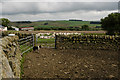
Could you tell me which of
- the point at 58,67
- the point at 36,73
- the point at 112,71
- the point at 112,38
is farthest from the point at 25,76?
the point at 112,38

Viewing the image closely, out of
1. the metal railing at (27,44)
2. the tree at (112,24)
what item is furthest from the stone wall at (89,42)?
the tree at (112,24)

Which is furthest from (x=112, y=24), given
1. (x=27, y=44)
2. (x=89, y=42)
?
(x=27, y=44)

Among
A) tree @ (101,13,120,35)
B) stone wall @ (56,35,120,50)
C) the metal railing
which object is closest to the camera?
the metal railing

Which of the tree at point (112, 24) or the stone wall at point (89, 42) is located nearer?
the stone wall at point (89, 42)

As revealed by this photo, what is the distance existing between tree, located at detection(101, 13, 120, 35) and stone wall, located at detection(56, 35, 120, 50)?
23807 mm

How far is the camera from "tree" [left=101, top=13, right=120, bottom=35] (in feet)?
120

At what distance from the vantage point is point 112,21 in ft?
124

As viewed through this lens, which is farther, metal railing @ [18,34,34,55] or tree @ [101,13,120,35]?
tree @ [101,13,120,35]

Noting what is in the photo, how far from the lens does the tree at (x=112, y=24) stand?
36.5 m

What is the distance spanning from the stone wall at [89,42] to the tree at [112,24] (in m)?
23.8

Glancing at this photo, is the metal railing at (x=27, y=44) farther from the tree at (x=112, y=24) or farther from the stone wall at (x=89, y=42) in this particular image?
the tree at (x=112, y=24)

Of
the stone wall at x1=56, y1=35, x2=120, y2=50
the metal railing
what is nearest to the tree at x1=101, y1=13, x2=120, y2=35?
the stone wall at x1=56, y1=35, x2=120, y2=50

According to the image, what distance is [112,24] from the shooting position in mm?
38219

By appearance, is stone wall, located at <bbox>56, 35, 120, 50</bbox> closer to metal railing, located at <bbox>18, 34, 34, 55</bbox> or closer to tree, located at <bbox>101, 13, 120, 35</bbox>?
metal railing, located at <bbox>18, 34, 34, 55</bbox>
